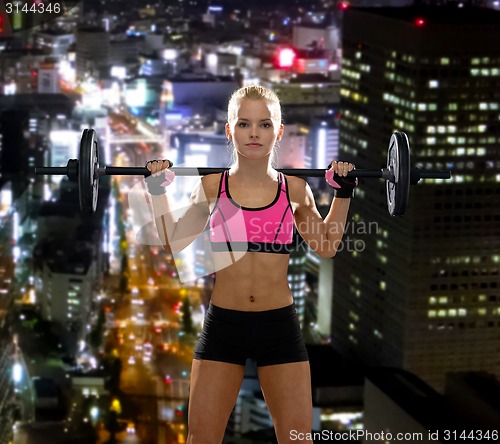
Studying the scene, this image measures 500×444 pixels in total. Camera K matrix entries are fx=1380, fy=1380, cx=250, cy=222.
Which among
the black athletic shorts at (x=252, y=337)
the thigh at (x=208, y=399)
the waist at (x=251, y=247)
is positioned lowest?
the thigh at (x=208, y=399)

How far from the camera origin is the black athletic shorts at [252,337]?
10.5ft

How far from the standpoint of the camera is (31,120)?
27938mm

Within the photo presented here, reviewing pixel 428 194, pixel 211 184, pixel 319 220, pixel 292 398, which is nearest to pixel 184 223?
pixel 211 184

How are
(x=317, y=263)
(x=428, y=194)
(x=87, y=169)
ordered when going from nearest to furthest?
1. (x=87, y=169)
2. (x=428, y=194)
3. (x=317, y=263)

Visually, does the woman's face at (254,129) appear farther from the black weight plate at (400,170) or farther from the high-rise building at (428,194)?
the high-rise building at (428,194)

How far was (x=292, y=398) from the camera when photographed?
319 centimetres

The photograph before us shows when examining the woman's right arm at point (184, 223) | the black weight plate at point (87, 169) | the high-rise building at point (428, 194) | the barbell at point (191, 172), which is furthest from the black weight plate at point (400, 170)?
the high-rise building at point (428, 194)

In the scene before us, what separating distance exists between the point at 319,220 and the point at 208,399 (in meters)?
0.49

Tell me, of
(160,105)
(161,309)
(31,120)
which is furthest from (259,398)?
(160,105)

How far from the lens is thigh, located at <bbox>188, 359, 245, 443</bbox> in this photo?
3199 millimetres

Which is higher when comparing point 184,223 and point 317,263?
point 184,223

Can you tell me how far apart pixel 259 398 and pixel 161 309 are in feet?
23.9

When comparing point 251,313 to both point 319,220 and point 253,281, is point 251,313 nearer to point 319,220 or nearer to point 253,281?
point 253,281

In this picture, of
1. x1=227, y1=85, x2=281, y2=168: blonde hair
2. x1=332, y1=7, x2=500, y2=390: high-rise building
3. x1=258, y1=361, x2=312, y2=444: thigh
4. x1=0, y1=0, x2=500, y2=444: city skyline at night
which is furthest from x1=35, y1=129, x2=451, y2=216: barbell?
x1=332, y1=7, x2=500, y2=390: high-rise building
